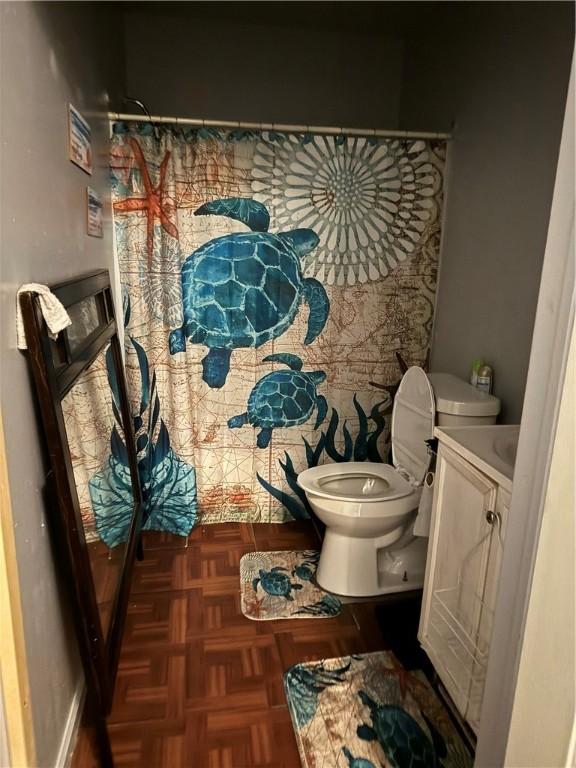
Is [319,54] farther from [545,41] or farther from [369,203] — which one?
[545,41]

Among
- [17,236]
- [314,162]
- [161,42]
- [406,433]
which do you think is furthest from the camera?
[161,42]

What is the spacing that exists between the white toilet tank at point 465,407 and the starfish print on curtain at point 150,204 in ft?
4.26

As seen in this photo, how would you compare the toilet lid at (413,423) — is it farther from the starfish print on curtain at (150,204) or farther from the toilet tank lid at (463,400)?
the starfish print on curtain at (150,204)

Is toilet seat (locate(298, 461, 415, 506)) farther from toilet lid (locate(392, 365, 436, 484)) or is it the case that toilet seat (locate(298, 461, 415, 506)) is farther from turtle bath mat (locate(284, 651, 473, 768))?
turtle bath mat (locate(284, 651, 473, 768))

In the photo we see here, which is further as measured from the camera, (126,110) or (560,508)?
(126,110)

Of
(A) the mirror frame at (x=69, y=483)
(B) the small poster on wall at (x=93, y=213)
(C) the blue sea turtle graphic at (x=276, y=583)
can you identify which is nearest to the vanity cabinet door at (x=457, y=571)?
(C) the blue sea turtle graphic at (x=276, y=583)

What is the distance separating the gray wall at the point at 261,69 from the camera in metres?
2.63

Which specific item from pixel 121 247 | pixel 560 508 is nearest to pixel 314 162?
pixel 121 247

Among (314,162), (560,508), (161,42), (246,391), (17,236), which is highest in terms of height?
(161,42)

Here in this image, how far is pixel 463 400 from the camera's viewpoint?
5.94 feet

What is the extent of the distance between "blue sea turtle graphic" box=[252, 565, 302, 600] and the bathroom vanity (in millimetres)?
625

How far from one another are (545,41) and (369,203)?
2.76ft

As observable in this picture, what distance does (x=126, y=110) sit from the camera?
8.20ft

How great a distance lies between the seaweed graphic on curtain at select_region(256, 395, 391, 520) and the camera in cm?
255
